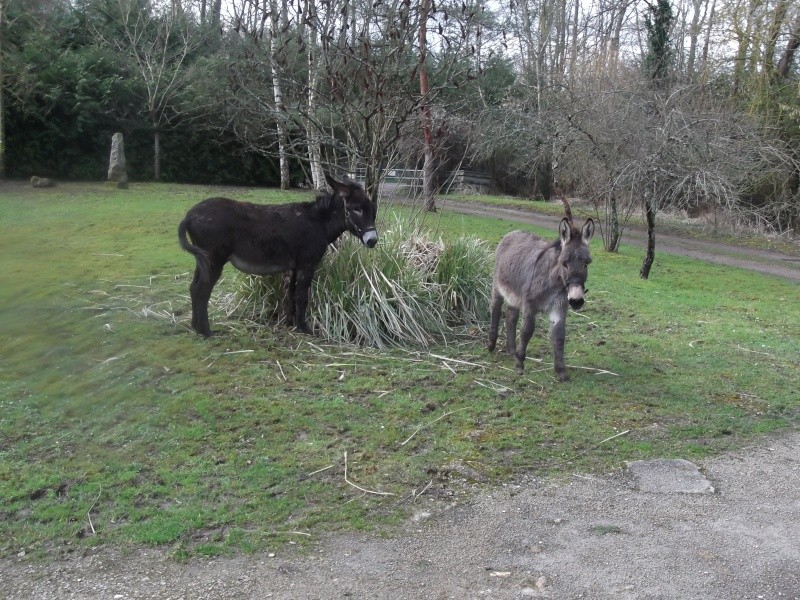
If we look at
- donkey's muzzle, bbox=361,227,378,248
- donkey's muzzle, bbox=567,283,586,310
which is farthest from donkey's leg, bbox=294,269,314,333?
donkey's muzzle, bbox=567,283,586,310

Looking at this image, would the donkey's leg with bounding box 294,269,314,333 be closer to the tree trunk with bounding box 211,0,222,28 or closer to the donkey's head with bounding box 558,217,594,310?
the donkey's head with bounding box 558,217,594,310

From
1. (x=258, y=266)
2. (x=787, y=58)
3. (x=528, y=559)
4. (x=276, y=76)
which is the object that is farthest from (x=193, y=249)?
(x=787, y=58)

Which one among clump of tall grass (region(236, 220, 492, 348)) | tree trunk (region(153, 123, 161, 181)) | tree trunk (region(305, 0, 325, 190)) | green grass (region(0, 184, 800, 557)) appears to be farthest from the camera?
tree trunk (region(153, 123, 161, 181))

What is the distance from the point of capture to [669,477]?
586cm

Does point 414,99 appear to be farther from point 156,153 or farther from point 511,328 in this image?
point 156,153

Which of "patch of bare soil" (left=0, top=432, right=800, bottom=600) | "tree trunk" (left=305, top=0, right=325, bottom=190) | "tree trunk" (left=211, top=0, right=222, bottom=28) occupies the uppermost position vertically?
"tree trunk" (left=211, top=0, right=222, bottom=28)

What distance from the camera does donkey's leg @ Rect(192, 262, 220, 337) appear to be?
8172mm

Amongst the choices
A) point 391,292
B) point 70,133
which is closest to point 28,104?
point 70,133

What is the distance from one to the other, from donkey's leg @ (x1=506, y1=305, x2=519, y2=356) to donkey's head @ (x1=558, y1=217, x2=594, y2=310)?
1.16 metres

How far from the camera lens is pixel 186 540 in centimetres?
446

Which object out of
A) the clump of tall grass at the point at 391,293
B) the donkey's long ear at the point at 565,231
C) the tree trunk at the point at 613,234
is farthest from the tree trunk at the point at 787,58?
the donkey's long ear at the point at 565,231

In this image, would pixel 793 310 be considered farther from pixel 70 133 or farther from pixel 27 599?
pixel 70 133

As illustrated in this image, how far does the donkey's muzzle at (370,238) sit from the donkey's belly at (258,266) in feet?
3.00

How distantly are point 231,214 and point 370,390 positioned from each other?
2665mm
